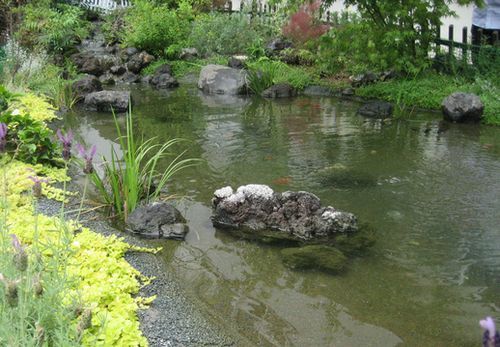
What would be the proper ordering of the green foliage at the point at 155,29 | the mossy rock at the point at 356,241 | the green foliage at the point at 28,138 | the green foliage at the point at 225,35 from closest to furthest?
the mossy rock at the point at 356,241 → the green foliage at the point at 28,138 → the green foliage at the point at 225,35 → the green foliage at the point at 155,29

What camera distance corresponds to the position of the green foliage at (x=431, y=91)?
433 inches

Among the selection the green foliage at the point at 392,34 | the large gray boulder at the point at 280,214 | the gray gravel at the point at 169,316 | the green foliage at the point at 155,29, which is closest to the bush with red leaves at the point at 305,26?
the green foliage at the point at 392,34

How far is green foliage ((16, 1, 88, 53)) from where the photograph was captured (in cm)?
1667

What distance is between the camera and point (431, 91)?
12.0m

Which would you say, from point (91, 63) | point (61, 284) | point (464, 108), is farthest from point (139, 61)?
point (61, 284)

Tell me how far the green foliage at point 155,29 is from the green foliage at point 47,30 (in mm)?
1676

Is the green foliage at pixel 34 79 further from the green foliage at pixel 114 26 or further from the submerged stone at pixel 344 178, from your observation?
the submerged stone at pixel 344 178

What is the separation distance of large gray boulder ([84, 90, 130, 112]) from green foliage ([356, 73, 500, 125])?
16.2 ft

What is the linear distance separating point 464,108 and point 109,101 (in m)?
6.76

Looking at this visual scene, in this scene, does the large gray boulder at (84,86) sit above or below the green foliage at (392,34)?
below

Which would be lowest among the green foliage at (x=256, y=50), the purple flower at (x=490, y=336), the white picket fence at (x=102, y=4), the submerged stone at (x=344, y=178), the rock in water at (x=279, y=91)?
the submerged stone at (x=344, y=178)

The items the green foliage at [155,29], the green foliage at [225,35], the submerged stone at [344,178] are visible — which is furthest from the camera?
the green foliage at [155,29]

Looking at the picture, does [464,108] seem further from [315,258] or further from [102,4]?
[102,4]

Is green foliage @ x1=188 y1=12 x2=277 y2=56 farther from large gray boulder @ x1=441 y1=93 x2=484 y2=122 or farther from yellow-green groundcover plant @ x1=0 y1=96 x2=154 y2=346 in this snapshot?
yellow-green groundcover plant @ x1=0 y1=96 x2=154 y2=346
